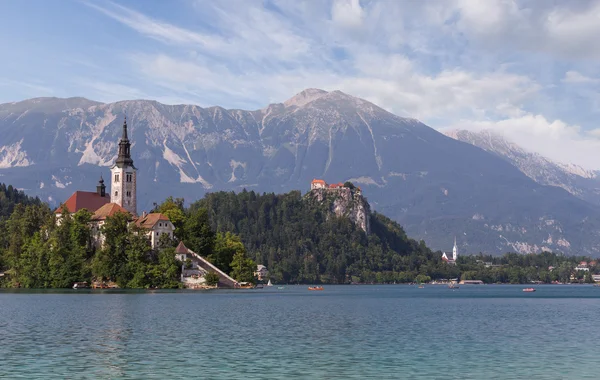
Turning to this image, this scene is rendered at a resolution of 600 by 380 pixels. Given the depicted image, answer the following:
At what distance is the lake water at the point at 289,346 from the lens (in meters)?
51.7

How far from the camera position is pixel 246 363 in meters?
55.2

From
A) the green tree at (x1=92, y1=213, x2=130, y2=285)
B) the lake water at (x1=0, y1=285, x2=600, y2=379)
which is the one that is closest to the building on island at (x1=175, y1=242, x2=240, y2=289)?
the green tree at (x1=92, y1=213, x2=130, y2=285)

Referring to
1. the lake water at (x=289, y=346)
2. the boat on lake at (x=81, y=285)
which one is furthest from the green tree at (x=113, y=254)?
the lake water at (x=289, y=346)

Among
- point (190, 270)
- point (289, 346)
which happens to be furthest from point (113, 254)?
point (289, 346)

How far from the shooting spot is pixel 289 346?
6531 centimetres

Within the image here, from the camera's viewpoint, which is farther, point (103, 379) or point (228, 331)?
point (228, 331)

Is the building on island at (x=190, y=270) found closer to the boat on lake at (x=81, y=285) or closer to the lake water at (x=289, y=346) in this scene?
the boat on lake at (x=81, y=285)

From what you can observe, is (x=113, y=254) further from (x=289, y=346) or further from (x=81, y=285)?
(x=289, y=346)

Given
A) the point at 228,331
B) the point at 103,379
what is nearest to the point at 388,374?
the point at 103,379

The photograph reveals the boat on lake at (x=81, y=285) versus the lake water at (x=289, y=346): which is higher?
the boat on lake at (x=81, y=285)

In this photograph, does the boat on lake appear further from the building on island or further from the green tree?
the building on island

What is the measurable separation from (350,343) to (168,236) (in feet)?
444

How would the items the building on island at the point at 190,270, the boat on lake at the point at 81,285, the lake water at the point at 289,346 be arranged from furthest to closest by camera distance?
1. the building on island at the point at 190,270
2. the boat on lake at the point at 81,285
3. the lake water at the point at 289,346

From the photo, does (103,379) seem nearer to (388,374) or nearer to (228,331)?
(388,374)
